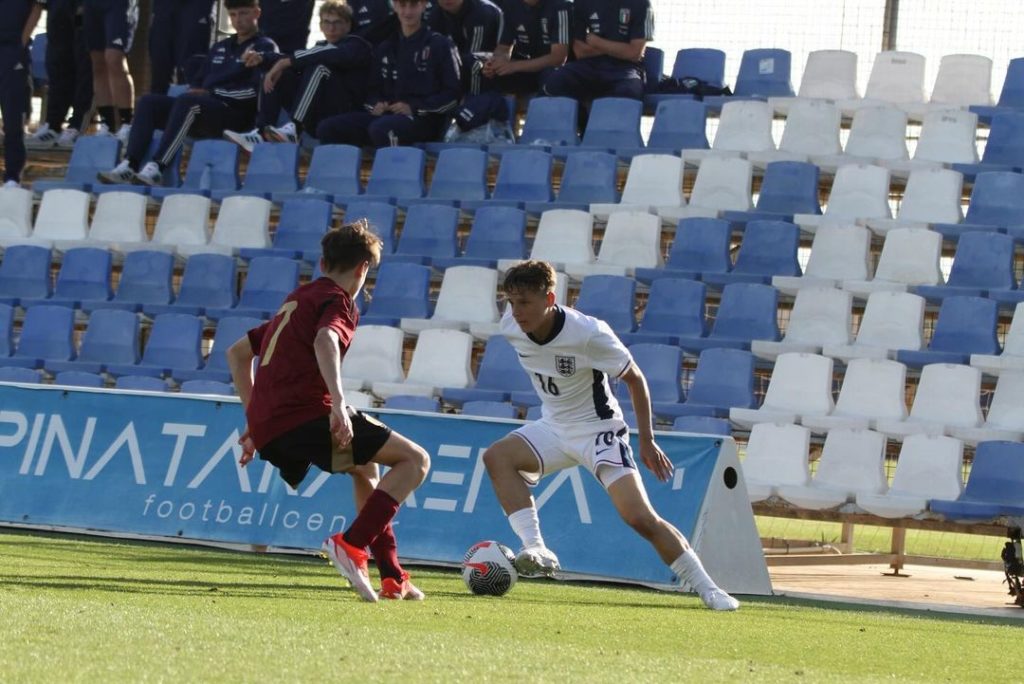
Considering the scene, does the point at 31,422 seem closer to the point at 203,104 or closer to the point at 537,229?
the point at 537,229

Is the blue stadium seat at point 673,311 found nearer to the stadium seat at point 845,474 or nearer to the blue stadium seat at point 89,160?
the stadium seat at point 845,474

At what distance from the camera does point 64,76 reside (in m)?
18.0

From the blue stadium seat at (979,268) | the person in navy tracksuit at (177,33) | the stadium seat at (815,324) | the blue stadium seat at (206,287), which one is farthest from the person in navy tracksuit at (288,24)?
the blue stadium seat at (979,268)

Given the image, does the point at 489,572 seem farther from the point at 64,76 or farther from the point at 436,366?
the point at 64,76

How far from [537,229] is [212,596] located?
8.48m

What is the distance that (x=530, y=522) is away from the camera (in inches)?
292

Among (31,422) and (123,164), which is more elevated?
(123,164)

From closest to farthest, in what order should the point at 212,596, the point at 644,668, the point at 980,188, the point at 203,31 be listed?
the point at 644,668 < the point at 212,596 < the point at 980,188 < the point at 203,31

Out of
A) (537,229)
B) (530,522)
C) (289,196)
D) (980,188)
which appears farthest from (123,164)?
(530,522)

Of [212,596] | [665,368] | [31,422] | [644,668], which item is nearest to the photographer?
[644,668]

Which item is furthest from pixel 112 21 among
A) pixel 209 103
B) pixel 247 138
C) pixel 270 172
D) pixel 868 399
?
pixel 868 399

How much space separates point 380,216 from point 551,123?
201 cm

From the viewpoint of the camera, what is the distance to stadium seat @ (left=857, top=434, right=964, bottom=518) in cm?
1071

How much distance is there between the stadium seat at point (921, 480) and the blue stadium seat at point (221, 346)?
5335 mm
